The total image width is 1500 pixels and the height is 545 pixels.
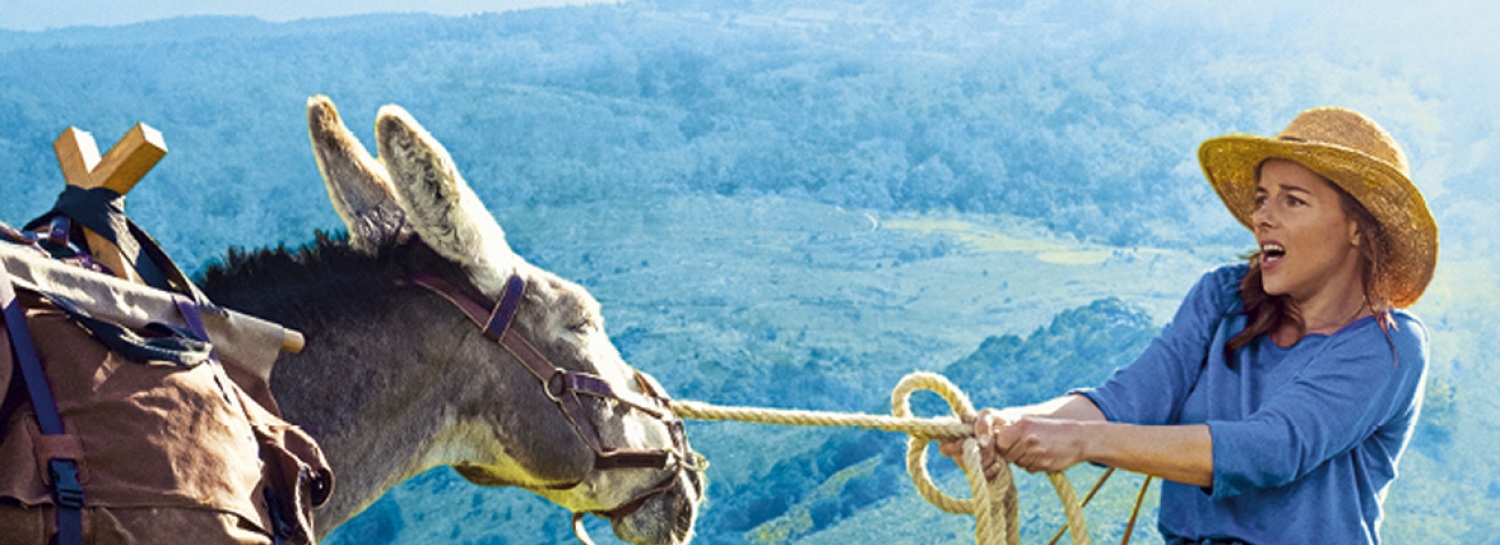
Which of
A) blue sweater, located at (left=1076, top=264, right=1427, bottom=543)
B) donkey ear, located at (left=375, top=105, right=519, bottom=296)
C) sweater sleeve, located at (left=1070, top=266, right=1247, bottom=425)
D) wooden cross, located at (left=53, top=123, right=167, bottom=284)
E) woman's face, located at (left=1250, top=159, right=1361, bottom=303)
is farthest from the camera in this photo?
sweater sleeve, located at (left=1070, top=266, right=1247, bottom=425)

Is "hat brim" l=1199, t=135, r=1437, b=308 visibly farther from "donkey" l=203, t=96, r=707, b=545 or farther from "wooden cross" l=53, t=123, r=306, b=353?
"wooden cross" l=53, t=123, r=306, b=353

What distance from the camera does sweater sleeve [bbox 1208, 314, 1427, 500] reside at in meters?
1.73

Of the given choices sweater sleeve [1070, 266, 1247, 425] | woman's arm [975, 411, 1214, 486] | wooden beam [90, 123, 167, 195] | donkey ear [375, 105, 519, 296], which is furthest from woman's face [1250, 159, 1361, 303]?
wooden beam [90, 123, 167, 195]

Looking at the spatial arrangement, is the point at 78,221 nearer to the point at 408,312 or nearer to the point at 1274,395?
the point at 408,312

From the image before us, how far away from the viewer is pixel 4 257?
4.02 feet

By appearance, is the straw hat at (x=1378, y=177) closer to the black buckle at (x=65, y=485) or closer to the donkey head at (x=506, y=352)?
the donkey head at (x=506, y=352)

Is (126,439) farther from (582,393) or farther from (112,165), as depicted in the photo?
(582,393)

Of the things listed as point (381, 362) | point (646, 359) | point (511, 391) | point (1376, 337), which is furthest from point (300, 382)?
point (646, 359)

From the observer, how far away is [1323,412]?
1.74 metres

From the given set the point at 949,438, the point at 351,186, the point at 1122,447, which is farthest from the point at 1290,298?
the point at 351,186

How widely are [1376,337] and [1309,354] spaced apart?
97 mm

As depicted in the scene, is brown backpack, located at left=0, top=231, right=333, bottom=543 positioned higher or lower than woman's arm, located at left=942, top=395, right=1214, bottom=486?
higher

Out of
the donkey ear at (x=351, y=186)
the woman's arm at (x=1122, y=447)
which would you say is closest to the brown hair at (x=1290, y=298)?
the woman's arm at (x=1122, y=447)

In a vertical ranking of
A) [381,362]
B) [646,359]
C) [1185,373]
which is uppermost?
[381,362]
